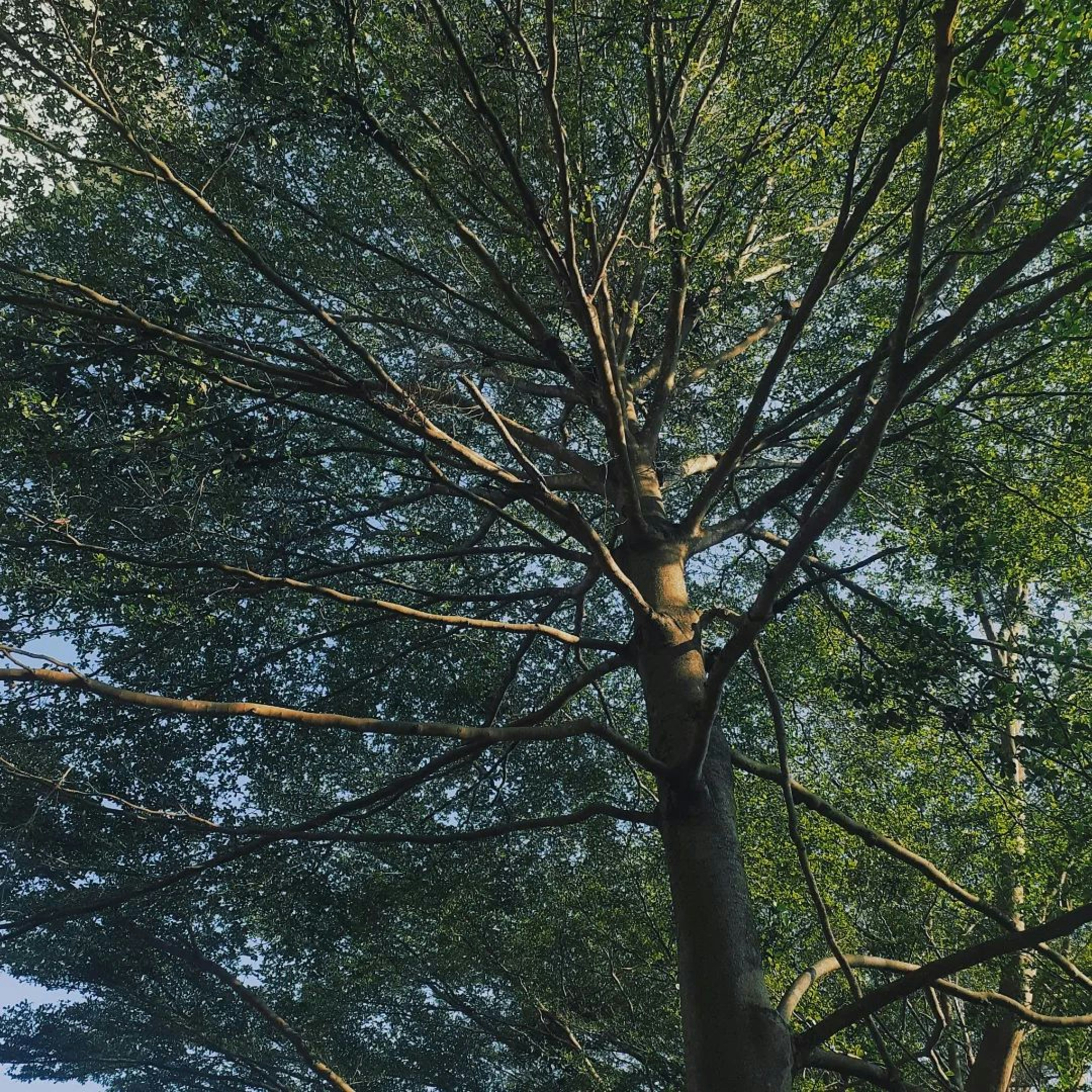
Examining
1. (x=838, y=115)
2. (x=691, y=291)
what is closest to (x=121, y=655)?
(x=691, y=291)

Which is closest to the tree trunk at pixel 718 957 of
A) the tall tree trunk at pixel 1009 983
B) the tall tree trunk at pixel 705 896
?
the tall tree trunk at pixel 705 896

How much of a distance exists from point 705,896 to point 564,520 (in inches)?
85.0

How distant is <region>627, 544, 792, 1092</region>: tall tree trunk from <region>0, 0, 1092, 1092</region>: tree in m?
0.02

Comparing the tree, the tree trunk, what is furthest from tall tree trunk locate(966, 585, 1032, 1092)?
the tree trunk

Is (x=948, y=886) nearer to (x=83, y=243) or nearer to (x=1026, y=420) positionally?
(x=1026, y=420)

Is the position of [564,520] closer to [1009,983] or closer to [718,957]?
Result: [718,957]

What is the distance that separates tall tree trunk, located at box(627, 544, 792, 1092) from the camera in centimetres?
354

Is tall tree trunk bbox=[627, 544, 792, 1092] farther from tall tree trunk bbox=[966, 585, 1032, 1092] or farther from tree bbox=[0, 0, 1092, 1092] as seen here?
tall tree trunk bbox=[966, 585, 1032, 1092]

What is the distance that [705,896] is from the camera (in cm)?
399

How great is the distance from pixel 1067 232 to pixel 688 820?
14.8ft

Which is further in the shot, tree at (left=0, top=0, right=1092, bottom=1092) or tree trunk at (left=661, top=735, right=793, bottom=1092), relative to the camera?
tree at (left=0, top=0, right=1092, bottom=1092)

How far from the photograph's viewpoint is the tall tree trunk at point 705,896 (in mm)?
3535

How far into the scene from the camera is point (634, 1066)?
1009 centimetres

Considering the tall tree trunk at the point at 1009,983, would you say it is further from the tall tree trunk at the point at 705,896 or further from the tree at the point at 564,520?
the tall tree trunk at the point at 705,896
